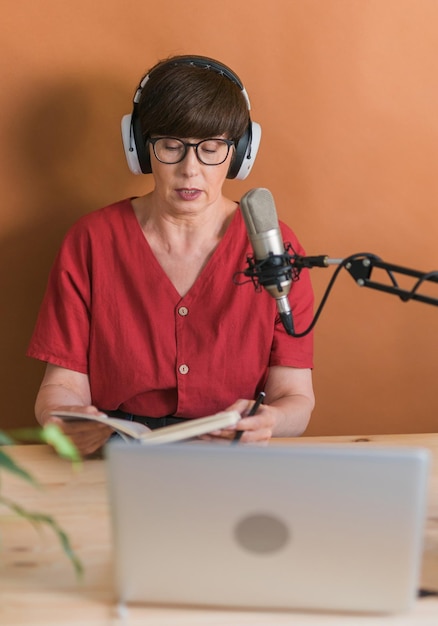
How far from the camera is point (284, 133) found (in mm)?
2113

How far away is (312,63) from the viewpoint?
81.0 inches

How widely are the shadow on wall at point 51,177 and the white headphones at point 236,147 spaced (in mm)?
286

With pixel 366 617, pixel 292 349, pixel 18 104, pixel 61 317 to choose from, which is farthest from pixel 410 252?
pixel 366 617

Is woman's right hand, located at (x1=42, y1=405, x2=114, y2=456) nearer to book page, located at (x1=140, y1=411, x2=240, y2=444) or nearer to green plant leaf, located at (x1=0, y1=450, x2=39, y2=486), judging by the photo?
book page, located at (x1=140, y1=411, x2=240, y2=444)

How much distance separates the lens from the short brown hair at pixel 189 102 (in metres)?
1.71

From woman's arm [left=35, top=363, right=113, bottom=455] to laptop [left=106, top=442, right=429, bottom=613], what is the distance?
49 centimetres

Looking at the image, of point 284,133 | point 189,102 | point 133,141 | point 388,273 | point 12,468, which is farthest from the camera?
point 284,133

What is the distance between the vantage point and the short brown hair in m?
1.71

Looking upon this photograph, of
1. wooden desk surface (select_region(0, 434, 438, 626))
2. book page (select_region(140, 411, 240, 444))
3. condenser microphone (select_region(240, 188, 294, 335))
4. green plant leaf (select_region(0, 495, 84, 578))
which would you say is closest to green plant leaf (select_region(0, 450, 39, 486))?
green plant leaf (select_region(0, 495, 84, 578))

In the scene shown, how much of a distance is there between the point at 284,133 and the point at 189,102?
462mm

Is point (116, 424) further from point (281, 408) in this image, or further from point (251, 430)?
point (281, 408)

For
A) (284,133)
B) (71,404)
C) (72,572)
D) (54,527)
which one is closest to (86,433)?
(71,404)

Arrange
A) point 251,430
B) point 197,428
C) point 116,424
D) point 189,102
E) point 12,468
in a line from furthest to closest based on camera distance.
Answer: point 189,102 < point 251,430 < point 116,424 < point 197,428 < point 12,468

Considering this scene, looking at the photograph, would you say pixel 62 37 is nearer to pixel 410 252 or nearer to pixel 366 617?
pixel 410 252
